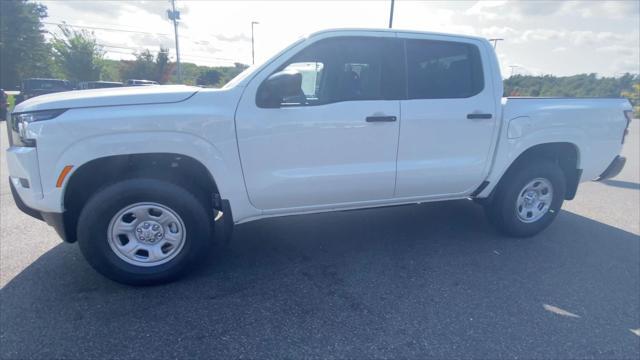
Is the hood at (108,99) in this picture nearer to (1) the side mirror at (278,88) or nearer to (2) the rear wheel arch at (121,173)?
(2) the rear wheel arch at (121,173)

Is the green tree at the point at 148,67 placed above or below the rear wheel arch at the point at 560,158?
above

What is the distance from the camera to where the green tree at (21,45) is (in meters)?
32.1

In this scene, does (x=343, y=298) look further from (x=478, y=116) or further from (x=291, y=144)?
(x=478, y=116)

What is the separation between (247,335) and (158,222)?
1175 mm

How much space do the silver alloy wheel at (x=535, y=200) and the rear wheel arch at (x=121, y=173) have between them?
3255mm

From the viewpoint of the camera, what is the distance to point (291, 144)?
9.68 feet

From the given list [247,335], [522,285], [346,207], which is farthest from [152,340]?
[522,285]

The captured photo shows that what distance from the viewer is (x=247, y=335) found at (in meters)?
2.34

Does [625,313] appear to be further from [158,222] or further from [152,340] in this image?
[158,222]

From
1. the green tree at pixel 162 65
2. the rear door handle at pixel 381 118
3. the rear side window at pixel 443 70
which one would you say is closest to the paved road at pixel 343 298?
the rear door handle at pixel 381 118

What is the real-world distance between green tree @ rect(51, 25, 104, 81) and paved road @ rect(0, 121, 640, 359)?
35118 mm

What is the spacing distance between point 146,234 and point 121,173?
0.52m

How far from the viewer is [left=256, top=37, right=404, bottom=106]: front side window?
10.1 ft

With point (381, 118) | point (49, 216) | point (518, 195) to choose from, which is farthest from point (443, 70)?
point (49, 216)
